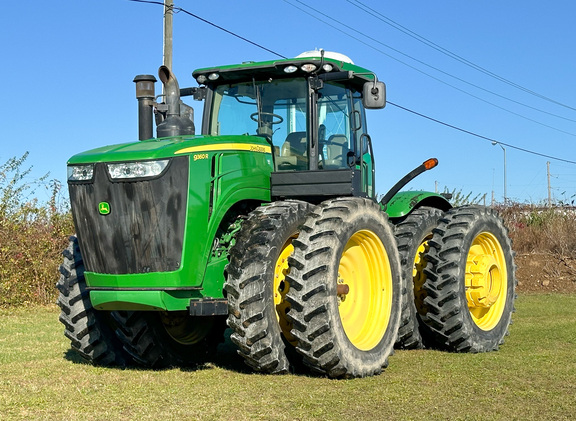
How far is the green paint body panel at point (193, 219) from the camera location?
639cm

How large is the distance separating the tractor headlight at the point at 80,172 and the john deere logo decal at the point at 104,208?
0.26 metres

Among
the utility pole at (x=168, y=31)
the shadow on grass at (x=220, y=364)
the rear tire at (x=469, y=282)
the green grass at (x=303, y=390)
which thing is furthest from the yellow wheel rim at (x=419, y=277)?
the utility pole at (x=168, y=31)

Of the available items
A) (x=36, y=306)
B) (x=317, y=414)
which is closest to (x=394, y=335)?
(x=317, y=414)

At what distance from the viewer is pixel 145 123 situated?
25.4 feet

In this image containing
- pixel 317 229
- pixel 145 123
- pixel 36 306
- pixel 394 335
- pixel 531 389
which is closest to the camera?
pixel 531 389

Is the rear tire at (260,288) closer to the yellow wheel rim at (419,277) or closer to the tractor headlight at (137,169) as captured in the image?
the tractor headlight at (137,169)

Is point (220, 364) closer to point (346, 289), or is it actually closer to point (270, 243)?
point (346, 289)

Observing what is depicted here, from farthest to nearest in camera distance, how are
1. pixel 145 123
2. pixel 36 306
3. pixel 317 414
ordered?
pixel 36 306 → pixel 145 123 → pixel 317 414

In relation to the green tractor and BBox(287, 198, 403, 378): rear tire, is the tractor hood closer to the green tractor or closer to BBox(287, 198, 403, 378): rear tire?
the green tractor

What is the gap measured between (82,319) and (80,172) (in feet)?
4.56

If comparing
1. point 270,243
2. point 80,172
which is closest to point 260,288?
point 270,243

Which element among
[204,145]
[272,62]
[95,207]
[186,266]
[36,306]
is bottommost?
[36,306]

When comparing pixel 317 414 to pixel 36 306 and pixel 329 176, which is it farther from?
pixel 36 306

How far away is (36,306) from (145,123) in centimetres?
729
